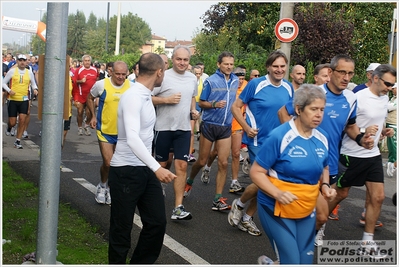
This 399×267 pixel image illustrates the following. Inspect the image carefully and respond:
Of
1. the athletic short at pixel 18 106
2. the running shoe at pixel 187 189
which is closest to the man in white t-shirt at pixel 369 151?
the running shoe at pixel 187 189

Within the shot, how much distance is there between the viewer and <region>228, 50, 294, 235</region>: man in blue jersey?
7312 millimetres

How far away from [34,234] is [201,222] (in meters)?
2.03

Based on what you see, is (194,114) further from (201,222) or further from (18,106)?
(18,106)

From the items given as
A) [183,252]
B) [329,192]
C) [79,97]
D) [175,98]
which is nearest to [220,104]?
[175,98]

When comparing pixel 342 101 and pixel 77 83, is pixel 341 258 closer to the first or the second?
pixel 342 101

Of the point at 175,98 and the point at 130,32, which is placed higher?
the point at 130,32

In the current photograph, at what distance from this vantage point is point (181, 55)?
8.02 meters

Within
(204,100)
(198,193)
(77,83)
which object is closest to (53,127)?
(204,100)

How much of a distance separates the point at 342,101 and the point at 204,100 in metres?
2.73

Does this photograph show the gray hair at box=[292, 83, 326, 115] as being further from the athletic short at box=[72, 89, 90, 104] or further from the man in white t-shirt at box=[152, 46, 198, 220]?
the athletic short at box=[72, 89, 90, 104]

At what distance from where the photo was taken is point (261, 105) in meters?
7.37

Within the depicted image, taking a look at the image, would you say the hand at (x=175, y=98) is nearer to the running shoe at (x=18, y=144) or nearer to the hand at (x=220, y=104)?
the hand at (x=220, y=104)

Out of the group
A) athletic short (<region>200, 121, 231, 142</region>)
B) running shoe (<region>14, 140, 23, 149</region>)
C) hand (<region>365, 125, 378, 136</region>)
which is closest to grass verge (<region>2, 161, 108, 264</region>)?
athletic short (<region>200, 121, 231, 142</region>)

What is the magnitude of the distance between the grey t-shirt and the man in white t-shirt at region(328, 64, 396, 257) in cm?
199
